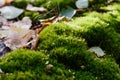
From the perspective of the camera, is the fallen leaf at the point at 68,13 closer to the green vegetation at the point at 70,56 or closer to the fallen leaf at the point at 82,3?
the fallen leaf at the point at 82,3

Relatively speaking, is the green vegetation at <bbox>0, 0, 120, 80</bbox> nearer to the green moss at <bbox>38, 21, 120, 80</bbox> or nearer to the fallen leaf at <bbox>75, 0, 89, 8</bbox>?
the green moss at <bbox>38, 21, 120, 80</bbox>

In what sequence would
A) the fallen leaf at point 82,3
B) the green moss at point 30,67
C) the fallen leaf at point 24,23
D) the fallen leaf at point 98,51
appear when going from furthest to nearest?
the fallen leaf at point 82,3 → the fallen leaf at point 24,23 → the fallen leaf at point 98,51 → the green moss at point 30,67

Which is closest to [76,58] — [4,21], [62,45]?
[62,45]

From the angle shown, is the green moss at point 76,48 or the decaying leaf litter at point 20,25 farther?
the decaying leaf litter at point 20,25

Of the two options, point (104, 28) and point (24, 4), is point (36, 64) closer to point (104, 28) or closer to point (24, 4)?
point (104, 28)

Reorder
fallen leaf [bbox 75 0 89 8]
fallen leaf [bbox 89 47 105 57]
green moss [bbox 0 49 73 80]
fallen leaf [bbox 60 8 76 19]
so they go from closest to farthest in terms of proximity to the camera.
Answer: green moss [bbox 0 49 73 80], fallen leaf [bbox 89 47 105 57], fallen leaf [bbox 60 8 76 19], fallen leaf [bbox 75 0 89 8]

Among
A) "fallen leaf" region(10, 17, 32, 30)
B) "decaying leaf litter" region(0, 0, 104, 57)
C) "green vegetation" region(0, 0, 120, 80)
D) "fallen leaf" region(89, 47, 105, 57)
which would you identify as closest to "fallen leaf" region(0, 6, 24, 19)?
"decaying leaf litter" region(0, 0, 104, 57)

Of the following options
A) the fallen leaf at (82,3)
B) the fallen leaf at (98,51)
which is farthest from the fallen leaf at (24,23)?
the fallen leaf at (98,51)

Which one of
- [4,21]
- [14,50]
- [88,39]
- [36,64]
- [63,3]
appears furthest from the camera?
[63,3]
